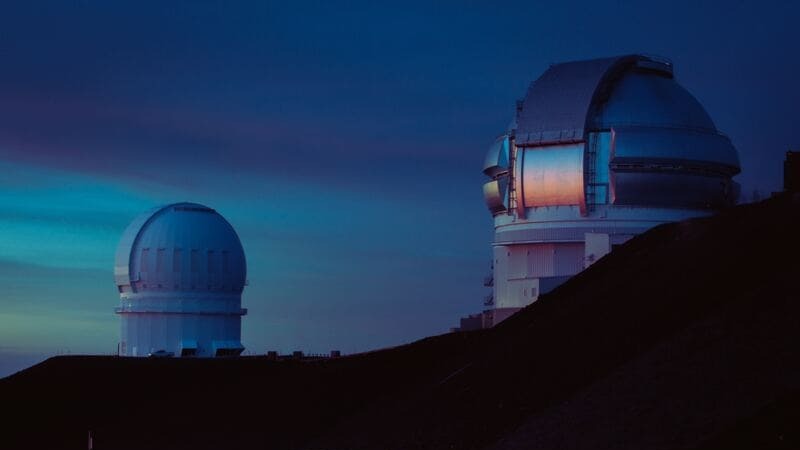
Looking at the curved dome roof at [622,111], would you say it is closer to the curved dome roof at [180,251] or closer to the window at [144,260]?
the curved dome roof at [180,251]

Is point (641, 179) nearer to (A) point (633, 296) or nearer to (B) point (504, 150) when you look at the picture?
(B) point (504, 150)

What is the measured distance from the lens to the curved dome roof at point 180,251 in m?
53.7

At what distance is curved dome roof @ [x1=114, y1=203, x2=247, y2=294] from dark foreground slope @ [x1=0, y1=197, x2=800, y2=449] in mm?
11207

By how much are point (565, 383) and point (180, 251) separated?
32.4 meters

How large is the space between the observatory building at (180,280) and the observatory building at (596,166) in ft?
56.5

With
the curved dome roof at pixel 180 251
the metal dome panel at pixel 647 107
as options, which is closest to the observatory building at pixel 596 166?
the metal dome panel at pixel 647 107

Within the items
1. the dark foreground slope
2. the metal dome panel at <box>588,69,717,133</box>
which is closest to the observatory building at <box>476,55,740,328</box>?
the metal dome panel at <box>588,69,717,133</box>

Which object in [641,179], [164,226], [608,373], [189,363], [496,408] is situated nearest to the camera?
[608,373]

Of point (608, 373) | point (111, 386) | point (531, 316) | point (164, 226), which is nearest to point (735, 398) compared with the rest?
point (608, 373)

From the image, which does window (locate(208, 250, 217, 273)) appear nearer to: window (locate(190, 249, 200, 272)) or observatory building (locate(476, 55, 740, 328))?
window (locate(190, 249, 200, 272))

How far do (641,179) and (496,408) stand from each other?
16637 millimetres

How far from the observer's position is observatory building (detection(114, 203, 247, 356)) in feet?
177

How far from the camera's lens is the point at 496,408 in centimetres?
2473

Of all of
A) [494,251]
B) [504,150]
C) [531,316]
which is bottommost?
[531,316]
